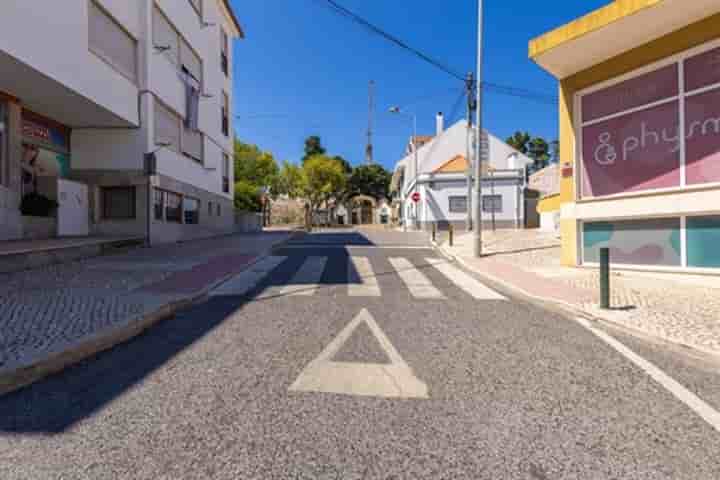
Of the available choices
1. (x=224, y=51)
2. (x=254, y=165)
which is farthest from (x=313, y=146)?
(x=224, y=51)

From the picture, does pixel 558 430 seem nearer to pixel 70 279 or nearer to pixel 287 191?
pixel 70 279

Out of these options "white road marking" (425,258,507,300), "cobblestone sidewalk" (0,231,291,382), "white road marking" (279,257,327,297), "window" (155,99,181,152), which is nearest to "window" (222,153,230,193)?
"window" (155,99,181,152)

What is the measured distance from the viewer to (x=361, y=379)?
3.11 m

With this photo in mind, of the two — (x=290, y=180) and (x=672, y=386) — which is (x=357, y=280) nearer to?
(x=672, y=386)

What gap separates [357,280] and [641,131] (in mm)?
7162

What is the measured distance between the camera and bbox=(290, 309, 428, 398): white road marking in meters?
2.90

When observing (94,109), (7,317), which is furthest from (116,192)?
(7,317)

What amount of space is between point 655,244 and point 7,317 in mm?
11389

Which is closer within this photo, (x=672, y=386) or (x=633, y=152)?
(x=672, y=386)

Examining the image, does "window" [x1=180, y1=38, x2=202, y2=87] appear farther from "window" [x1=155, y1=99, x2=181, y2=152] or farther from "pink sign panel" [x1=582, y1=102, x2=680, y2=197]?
"pink sign panel" [x1=582, y1=102, x2=680, y2=197]

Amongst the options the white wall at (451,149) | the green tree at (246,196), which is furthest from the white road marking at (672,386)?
the green tree at (246,196)

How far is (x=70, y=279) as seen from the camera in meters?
6.82

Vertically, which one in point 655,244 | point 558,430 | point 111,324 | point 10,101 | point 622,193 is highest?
point 10,101

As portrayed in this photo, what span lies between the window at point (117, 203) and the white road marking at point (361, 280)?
9.05 meters
